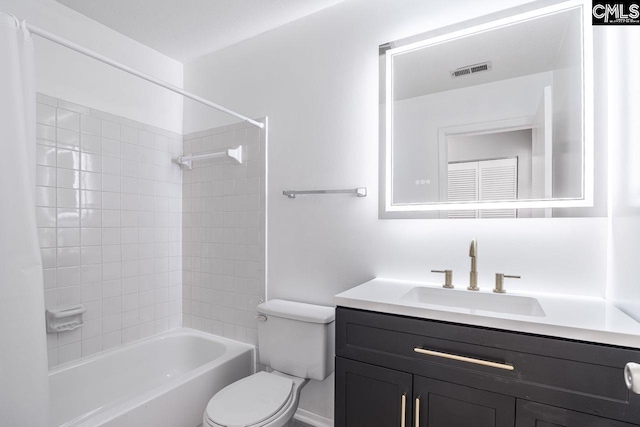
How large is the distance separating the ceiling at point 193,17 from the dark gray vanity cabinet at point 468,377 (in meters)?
1.73

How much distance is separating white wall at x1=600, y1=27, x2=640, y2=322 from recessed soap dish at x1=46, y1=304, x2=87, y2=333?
2.51 m

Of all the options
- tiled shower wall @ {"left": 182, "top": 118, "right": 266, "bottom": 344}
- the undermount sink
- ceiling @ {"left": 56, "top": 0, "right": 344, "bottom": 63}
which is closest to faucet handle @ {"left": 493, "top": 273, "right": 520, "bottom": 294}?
the undermount sink

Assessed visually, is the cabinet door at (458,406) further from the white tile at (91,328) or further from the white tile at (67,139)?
the white tile at (67,139)

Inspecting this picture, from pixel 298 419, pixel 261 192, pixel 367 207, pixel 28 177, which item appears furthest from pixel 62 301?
pixel 367 207

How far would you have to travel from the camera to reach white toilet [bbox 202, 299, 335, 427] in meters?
1.40

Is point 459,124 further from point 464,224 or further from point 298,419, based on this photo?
point 298,419

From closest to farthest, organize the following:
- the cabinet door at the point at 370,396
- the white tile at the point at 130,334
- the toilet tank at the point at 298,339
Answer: the cabinet door at the point at 370,396 → the toilet tank at the point at 298,339 → the white tile at the point at 130,334

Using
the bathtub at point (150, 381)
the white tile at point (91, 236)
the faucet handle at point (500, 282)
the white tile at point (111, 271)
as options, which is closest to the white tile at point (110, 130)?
the white tile at point (91, 236)

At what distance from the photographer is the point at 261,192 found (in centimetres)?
212

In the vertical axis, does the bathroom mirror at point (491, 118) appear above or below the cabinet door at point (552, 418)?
above

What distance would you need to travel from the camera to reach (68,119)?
1.89m

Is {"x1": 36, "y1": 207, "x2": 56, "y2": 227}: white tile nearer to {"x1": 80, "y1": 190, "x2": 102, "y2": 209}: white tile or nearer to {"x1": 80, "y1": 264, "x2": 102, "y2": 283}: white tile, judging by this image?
{"x1": 80, "y1": 190, "x2": 102, "y2": 209}: white tile

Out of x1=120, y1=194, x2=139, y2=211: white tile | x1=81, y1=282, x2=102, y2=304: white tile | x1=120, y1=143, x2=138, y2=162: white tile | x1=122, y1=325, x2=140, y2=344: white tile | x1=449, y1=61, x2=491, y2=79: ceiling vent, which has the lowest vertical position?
x1=122, y1=325, x2=140, y2=344: white tile

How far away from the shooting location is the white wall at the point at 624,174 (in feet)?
3.38
